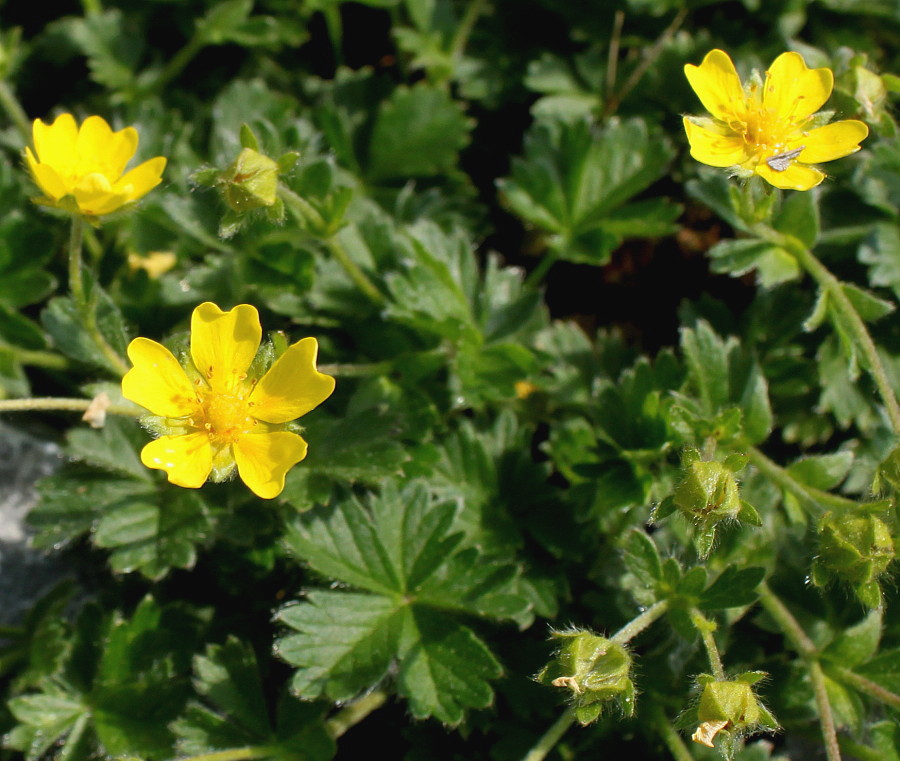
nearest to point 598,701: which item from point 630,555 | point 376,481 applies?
point 630,555

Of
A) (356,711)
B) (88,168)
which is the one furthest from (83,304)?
(356,711)

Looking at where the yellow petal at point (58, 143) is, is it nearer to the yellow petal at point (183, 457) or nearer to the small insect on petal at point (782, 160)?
the yellow petal at point (183, 457)

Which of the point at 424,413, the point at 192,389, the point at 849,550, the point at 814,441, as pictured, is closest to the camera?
the point at 849,550

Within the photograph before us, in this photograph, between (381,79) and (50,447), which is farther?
(381,79)

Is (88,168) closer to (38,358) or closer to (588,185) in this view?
(38,358)

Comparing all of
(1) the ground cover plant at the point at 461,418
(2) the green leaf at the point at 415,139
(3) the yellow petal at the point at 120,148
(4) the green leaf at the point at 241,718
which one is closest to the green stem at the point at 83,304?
(1) the ground cover plant at the point at 461,418

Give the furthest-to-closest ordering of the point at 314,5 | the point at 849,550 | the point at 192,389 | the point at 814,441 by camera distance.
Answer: the point at 314,5 < the point at 814,441 < the point at 192,389 < the point at 849,550

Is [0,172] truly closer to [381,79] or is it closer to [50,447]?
[50,447]
